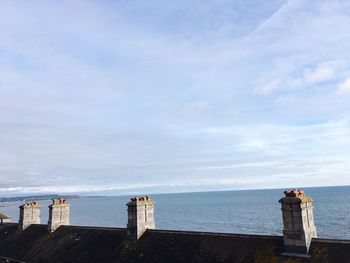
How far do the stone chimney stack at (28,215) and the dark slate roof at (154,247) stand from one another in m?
1.82

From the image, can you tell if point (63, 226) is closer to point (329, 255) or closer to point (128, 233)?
point (128, 233)

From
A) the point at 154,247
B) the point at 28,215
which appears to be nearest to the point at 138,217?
the point at 154,247

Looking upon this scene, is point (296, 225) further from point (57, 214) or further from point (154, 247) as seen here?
point (57, 214)

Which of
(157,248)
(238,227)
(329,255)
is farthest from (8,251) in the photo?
(238,227)

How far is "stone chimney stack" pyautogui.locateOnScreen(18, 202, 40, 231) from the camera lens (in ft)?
106

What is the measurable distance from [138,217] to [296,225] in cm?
988

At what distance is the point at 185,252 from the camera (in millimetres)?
A: 19328

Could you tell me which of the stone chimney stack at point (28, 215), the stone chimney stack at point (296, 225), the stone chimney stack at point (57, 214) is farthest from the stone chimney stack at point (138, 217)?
the stone chimney stack at point (28, 215)

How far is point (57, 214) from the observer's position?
29469 millimetres

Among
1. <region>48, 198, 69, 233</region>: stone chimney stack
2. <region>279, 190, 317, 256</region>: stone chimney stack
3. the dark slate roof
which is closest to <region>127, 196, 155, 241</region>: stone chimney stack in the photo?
the dark slate roof

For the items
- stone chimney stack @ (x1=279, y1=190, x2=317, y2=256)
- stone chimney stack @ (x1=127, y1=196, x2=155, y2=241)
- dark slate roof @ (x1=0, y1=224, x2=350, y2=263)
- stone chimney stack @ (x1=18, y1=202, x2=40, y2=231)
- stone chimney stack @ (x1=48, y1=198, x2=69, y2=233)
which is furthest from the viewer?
stone chimney stack @ (x1=18, y1=202, x2=40, y2=231)

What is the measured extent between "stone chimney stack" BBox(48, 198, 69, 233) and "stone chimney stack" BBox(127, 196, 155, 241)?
871 centimetres

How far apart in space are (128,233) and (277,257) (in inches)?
385

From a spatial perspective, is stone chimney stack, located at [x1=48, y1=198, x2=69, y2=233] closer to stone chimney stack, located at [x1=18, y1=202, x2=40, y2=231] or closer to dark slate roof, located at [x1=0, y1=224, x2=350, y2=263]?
dark slate roof, located at [x1=0, y1=224, x2=350, y2=263]
